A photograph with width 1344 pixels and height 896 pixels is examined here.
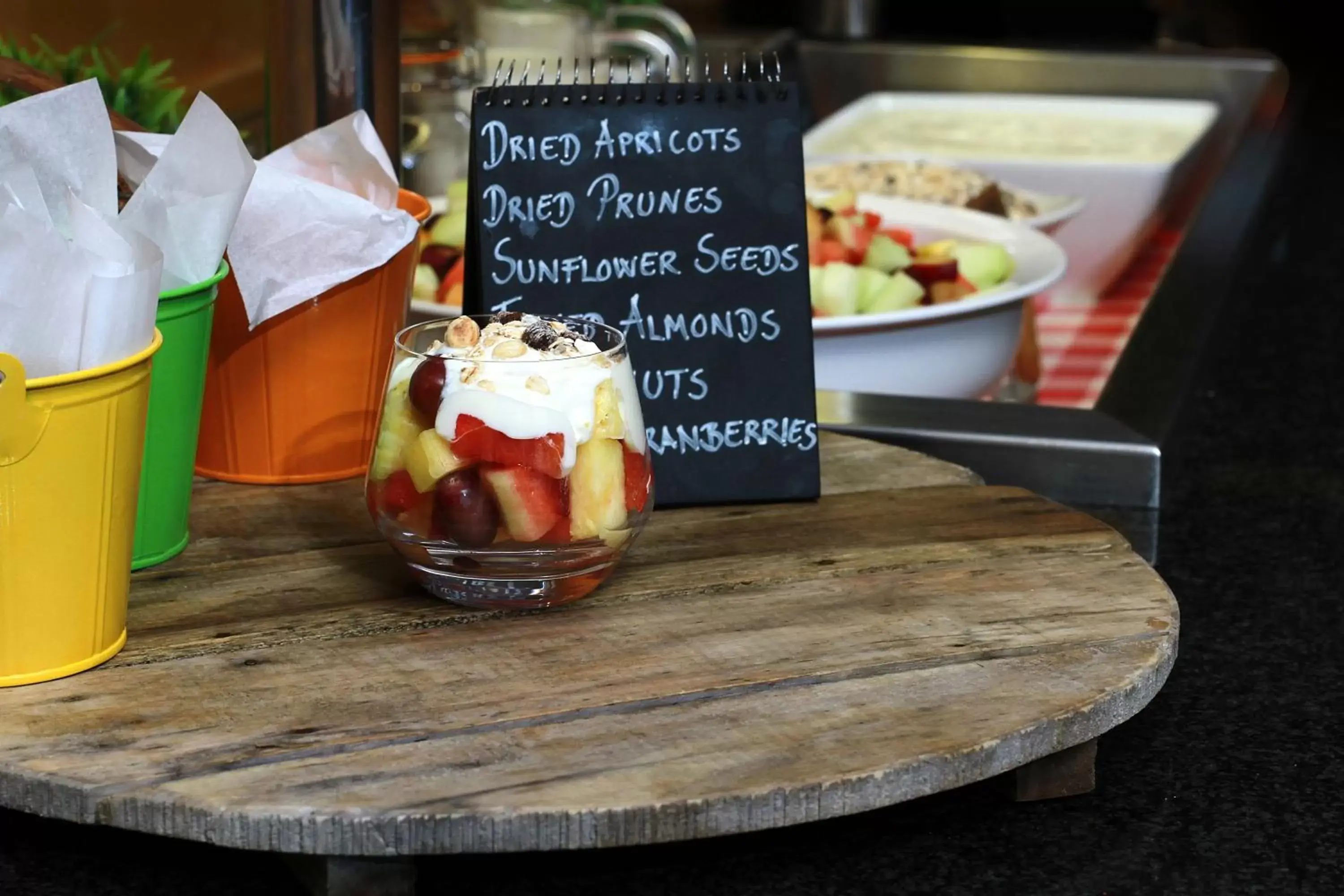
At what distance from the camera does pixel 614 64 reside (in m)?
2.52

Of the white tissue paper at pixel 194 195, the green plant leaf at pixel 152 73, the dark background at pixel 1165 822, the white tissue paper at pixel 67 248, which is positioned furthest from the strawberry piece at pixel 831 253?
the white tissue paper at pixel 67 248

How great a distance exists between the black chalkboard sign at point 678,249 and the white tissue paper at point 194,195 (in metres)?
0.21

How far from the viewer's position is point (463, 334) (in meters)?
0.96

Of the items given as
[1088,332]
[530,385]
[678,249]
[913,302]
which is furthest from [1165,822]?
[1088,332]

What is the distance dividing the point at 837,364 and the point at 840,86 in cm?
203

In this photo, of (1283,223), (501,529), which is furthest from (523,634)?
(1283,223)

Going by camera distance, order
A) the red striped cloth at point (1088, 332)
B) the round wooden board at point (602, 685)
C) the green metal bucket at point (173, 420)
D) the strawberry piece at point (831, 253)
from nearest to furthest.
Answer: the round wooden board at point (602, 685)
the green metal bucket at point (173, 420)
the strawberry piece at point (831, 253)
the red striped cloth at point (1088, 332)

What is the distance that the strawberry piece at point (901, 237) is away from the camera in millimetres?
1775

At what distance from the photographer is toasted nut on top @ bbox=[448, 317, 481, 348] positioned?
3.16ft

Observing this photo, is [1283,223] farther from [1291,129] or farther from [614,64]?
[614,64]

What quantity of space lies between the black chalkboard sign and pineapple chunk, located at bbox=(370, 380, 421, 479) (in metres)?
0.22

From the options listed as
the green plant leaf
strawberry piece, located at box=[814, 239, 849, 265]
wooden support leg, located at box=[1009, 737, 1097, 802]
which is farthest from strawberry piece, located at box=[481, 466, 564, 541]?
strawberry piece, located at box=[814, 239, 849, 265]

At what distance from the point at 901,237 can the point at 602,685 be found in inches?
39.4

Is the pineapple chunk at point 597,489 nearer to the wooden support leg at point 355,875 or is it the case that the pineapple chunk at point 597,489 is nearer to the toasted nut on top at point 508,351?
the toasted nut on top at point 508,351
